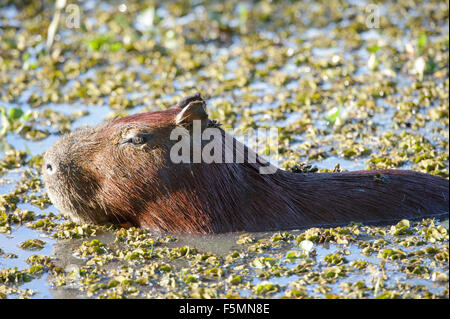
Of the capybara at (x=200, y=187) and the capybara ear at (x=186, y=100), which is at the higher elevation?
the capybara ear at (x=186, y=100)

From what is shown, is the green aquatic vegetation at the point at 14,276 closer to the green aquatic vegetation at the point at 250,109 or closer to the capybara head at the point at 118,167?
the green aquatic vegetation at the point at 250,109

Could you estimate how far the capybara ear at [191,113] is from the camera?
579 centimetres

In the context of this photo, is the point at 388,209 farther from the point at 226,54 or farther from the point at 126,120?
the point at 226,54

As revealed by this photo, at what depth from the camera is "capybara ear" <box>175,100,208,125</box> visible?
5785 millimetres

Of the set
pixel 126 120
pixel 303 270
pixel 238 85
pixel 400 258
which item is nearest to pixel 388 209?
pixel 400 258

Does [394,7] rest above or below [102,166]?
above

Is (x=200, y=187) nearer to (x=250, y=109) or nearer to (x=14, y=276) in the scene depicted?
(x=14, y=276)

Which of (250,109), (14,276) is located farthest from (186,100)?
(250,109)

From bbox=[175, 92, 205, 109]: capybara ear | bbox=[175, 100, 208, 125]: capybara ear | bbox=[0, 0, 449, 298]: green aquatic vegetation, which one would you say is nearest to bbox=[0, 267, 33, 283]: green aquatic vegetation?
bbox=[0, 0, 449, 298]: green aquatic vegetation

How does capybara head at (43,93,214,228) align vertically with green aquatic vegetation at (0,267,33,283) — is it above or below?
above

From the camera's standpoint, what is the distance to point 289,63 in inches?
416

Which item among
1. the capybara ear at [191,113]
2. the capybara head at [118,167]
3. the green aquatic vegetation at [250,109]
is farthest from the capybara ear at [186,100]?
the green aquatic vegetation at [250,109]

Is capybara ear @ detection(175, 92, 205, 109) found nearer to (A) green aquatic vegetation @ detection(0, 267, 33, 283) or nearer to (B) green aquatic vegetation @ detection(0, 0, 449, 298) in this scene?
(B) green aquatic vegetation @ detection(0, 0, 449, 298)

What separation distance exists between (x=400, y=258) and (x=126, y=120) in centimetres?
254
